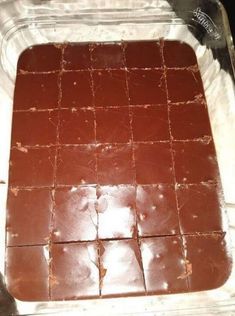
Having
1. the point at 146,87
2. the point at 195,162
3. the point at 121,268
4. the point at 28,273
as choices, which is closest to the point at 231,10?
the point at 146,87

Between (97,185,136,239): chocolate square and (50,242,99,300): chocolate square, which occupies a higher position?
(97,185,136,239): chocolate square

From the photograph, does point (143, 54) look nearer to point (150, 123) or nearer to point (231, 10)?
point (150, 123)

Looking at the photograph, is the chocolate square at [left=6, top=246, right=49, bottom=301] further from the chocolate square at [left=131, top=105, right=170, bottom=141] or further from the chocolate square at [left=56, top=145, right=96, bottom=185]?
the chocolate square at [left=131, top=105, right=170, bottom=141]

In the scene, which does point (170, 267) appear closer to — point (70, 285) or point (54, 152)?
point (70, 285)

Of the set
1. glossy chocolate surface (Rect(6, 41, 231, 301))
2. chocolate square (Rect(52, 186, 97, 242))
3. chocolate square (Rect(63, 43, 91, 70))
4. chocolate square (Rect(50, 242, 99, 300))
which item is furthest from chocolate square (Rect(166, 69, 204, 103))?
chocolate square (Rect(50, 242, 99, 300))

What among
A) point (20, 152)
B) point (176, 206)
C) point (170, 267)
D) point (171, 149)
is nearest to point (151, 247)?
point (170, 267)

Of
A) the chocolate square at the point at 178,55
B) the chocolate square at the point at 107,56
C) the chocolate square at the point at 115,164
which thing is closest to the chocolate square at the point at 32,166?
the chocolate square at the point at 115,164
